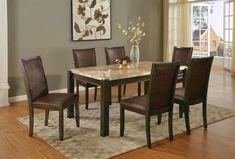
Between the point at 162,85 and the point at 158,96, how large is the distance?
128 millimetres

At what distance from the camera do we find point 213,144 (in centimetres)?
342

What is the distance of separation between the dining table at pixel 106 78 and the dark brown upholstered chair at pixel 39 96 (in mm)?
364

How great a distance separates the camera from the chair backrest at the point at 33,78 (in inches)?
142

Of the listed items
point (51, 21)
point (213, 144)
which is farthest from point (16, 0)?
point (213, 144)

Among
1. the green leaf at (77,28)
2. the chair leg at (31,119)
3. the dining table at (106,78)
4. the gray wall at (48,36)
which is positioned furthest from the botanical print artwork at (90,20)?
the chair leg at (31,119)

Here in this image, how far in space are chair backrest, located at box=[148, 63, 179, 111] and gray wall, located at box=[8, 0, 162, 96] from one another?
299 cm

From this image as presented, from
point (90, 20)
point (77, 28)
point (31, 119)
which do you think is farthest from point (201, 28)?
point (31, 119)

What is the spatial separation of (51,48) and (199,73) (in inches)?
121

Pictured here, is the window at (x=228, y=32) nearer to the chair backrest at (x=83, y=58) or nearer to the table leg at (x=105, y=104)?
the chair backrest at (x=83, y=58)

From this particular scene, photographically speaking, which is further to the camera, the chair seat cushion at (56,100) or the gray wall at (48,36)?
the gray wall at (48,36)

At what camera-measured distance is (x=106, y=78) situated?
359 cm

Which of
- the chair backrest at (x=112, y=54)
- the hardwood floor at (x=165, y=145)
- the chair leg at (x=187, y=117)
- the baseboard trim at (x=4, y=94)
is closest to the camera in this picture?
the hardwood floor at (x=165, y=145)

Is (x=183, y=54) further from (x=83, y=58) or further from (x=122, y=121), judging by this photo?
(x=122, y=121)

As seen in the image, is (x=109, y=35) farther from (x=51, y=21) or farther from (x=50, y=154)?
(x=50, y=154)
